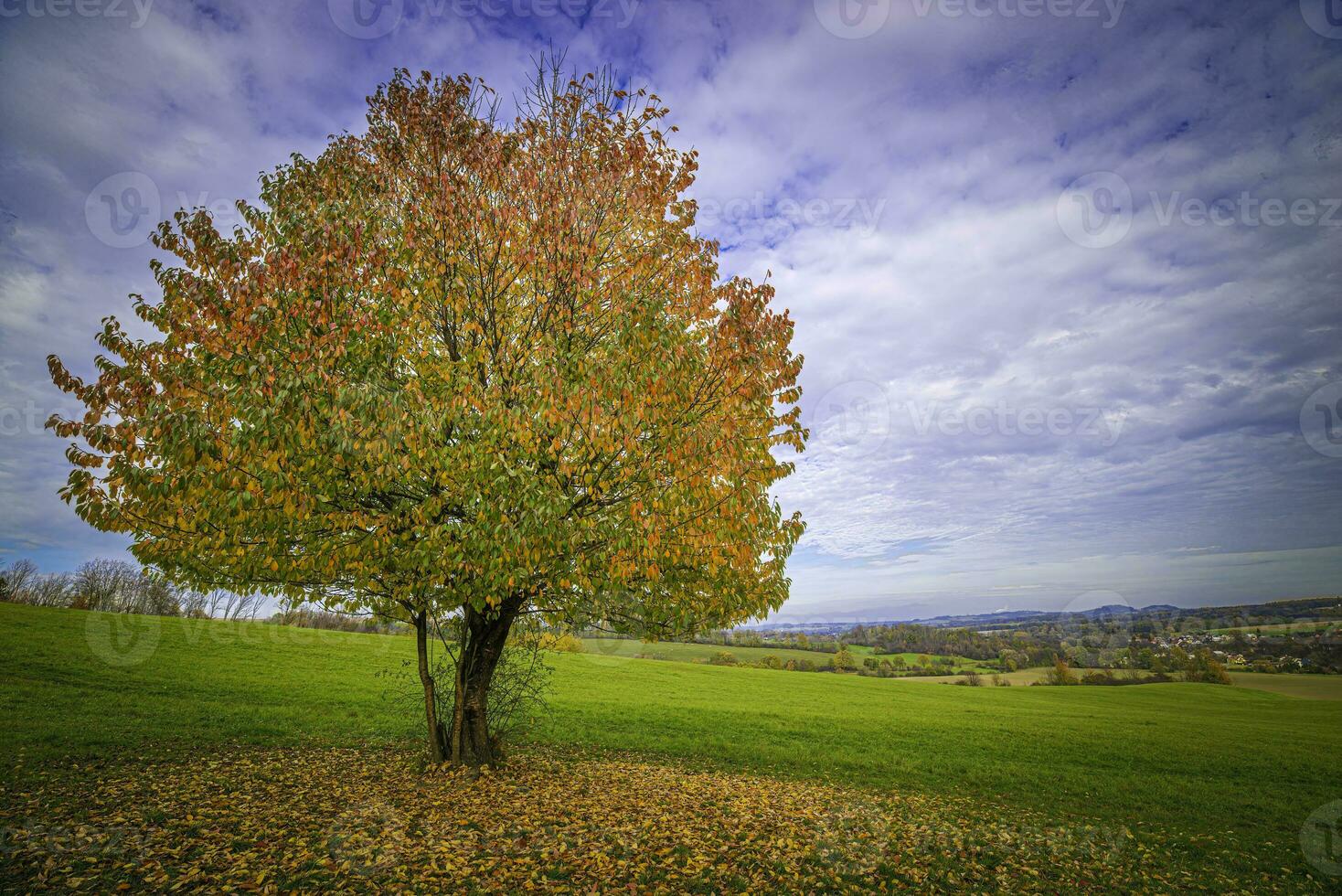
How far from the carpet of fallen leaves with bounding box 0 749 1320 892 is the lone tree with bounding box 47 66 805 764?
2.54 m

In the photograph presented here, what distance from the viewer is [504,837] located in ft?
29.1

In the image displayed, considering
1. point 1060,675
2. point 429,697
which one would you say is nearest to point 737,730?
point 429,697

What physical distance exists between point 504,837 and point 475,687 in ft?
13.6

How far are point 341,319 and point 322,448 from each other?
2.57 meters

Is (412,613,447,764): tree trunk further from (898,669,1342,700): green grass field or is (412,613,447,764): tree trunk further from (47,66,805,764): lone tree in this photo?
(898,669,1342,700): green grass field

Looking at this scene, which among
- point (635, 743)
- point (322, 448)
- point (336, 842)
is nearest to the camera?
point (322, 448)

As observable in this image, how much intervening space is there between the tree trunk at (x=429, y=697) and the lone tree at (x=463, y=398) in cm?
13

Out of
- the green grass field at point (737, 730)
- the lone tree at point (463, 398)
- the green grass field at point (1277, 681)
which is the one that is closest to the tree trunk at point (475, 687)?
the lone tree at point (463, 398)

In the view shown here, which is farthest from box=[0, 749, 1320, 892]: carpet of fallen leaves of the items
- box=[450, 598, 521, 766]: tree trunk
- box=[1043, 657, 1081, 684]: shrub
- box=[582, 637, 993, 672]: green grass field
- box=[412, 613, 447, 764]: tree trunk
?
box=[1043, 657, 1081, 684]: shrub

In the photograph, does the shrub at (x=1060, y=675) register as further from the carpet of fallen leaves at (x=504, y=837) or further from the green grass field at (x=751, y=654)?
the carpet of fallen leaves at (x=504, y=837)

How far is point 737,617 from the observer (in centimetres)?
1184

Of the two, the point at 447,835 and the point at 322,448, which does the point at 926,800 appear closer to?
the point at 447,835

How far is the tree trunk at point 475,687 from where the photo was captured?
1233 cm

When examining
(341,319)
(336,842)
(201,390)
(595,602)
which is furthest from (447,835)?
(341,319)
